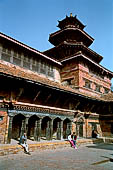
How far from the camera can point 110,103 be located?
57.3 ft

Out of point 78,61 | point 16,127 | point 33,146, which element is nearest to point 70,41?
point 78,61

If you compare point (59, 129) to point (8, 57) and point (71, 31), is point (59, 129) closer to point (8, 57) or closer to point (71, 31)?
point (8, 57)

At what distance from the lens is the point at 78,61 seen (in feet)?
58.7

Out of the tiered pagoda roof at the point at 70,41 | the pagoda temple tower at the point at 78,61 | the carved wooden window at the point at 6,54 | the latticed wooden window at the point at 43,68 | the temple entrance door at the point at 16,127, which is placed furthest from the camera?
the tiered pagoda roof at the point at 70,41

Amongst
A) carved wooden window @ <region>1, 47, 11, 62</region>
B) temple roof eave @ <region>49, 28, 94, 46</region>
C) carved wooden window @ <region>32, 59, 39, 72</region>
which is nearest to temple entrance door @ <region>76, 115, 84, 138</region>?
carved wooden window @ <region>32, 59, 39, 72</region>

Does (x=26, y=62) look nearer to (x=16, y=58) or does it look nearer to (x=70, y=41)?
(x=16, y=58)

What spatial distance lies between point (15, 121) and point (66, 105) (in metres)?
4.75

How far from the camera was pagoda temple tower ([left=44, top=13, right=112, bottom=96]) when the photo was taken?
58.6ft

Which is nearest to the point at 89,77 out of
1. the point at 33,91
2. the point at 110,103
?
the point at 110,103

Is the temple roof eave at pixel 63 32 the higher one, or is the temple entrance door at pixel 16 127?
the temple roof eave at pixel 63 32

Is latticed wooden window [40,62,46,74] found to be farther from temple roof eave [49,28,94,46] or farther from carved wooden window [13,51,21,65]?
temple roof eave [49,28,94,46]

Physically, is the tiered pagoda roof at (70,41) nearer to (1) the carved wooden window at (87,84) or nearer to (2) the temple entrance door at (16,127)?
(1) the carved wooden window at (87,84)

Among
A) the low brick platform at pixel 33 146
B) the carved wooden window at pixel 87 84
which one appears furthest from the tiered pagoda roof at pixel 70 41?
the low brick platform at pixel 33 146

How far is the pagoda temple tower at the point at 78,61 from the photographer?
17.9 m
